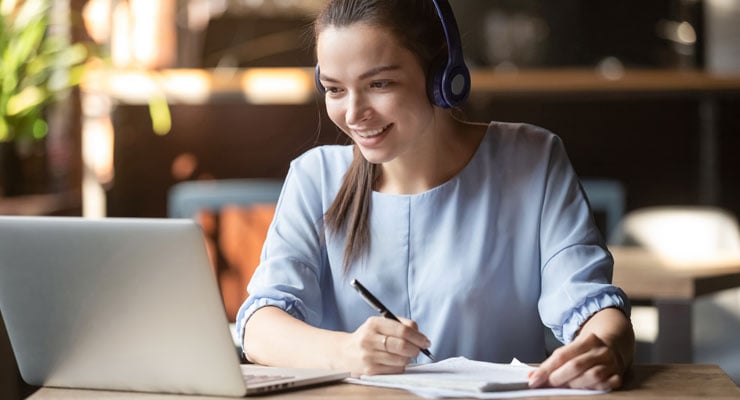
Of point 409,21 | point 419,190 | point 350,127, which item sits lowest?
point 419,190

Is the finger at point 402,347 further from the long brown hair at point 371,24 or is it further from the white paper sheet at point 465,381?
the long brown hair at point 371,24

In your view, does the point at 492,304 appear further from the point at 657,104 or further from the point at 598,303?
the point at 657,104

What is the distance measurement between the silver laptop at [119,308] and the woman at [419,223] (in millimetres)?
262

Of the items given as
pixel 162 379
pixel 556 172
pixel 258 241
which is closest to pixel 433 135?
pixel 556 172

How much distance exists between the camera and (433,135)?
1.76 meters

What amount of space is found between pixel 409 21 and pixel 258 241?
6.41 ft

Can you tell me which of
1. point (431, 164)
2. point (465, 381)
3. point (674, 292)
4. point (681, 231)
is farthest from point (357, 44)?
point (681, 231)

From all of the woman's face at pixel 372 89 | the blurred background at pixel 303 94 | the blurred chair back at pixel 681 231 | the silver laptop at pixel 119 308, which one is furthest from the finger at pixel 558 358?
the blurred background at pixel 303 94

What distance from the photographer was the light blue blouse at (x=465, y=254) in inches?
66.8

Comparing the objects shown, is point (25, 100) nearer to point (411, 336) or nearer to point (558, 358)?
point (411, 336)

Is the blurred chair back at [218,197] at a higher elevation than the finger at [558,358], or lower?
lower

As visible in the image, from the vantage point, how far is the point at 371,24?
160 centimetres

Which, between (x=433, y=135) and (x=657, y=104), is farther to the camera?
(x=657, y=104)

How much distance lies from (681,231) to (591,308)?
177 cm
